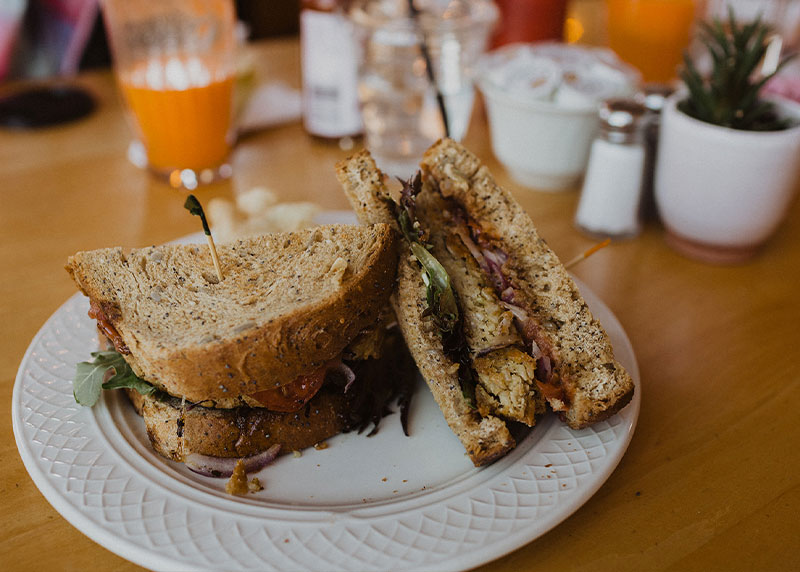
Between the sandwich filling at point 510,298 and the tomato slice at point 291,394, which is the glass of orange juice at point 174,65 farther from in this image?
the tomato slice at point 291,394

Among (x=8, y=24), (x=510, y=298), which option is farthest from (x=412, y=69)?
(x=8, y=24)

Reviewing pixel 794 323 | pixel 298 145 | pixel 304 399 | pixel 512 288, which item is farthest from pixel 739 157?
pixel 298 145

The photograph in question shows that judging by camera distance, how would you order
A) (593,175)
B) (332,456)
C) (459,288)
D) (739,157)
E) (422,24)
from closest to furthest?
1. (332,456)
2. (459,288)
3. (739,157)
4. (593,175)
5. (422,24)

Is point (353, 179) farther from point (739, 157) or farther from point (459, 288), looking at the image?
point (739, 157)

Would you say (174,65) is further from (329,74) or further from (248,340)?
(248,340)

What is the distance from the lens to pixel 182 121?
227 centimetres

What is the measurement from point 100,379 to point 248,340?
336 mm

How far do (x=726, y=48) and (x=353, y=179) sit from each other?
45.9 inches

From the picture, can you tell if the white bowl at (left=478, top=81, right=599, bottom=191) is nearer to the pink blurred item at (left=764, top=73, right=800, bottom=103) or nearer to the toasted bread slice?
the pink blurred item at (left=764, top=73, right=800, bottom=103)

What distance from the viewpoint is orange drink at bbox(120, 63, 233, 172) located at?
2.23m

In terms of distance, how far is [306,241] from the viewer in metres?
1.48

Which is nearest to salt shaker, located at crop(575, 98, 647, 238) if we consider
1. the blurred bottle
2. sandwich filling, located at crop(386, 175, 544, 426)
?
sandwich filling, located at crop(386, 175, 544, 426)

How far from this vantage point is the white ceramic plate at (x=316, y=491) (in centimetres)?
101

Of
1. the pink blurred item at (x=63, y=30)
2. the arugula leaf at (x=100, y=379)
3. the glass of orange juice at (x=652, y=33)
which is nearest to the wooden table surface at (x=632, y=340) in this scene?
the arugula leaf at (x=100, y=379)
